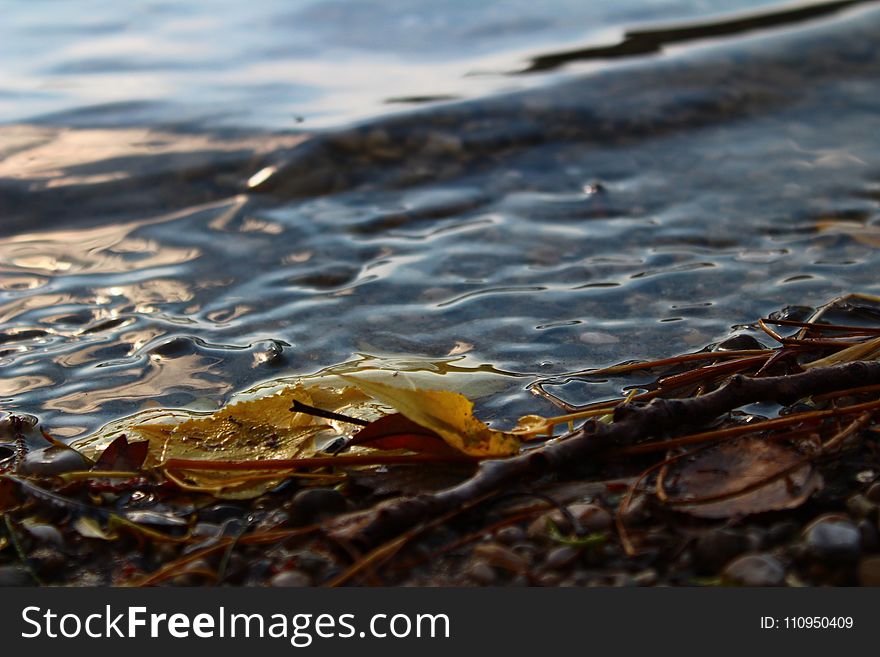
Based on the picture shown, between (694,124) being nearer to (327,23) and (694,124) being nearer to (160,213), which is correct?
(160,213)

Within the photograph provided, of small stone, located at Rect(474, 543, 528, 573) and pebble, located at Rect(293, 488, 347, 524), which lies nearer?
small stone, located at Rect(474, 543, 528, 573)

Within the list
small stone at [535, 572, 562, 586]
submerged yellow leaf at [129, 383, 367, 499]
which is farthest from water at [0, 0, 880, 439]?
small stone at [535, 572, 562, 586]

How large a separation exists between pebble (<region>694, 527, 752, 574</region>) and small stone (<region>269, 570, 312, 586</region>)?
44 centimetres

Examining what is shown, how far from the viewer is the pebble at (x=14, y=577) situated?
1.19 metres

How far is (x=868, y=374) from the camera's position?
4.44 ft

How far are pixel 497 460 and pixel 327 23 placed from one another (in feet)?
13.2

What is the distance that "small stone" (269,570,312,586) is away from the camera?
112 cm

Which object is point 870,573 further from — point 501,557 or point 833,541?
point 501,557

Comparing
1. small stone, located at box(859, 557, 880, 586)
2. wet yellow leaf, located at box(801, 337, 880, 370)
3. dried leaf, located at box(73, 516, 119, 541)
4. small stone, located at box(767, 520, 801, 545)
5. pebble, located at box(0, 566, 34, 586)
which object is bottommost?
small stone, located at box(859, 557, 880, 586)

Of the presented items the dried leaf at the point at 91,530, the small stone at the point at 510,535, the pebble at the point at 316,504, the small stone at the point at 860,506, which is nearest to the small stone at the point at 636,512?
the small stone at the point at 510,535

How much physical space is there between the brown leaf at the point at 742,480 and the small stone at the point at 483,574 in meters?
0.24

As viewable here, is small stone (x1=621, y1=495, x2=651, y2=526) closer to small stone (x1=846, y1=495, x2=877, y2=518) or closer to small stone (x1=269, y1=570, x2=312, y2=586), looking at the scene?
small stone (x1=846, y1=495, x2=877, y2=518)

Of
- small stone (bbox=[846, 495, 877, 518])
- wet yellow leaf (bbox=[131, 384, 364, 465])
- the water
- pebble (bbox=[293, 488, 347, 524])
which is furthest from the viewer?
the water

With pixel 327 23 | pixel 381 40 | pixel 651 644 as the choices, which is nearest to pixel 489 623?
pixel 651 644
